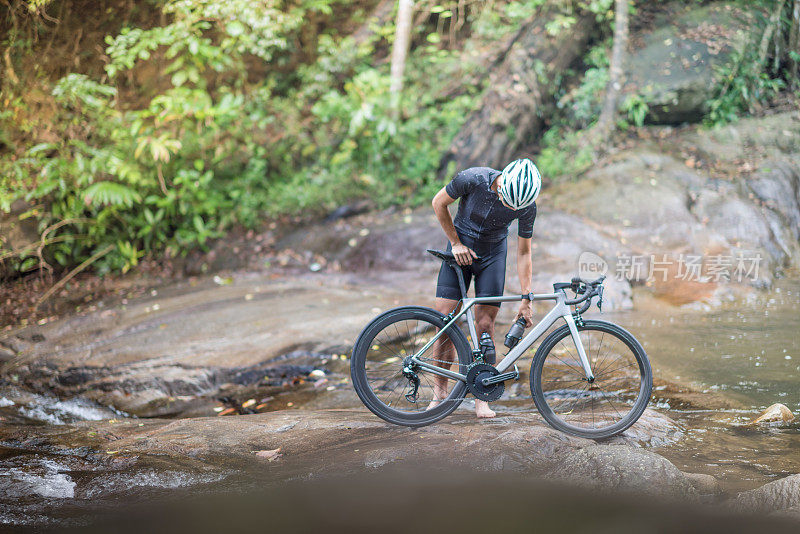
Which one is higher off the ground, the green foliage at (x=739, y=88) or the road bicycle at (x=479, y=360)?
the green foliage at (x=739, y=88)

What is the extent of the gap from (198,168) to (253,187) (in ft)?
4.82

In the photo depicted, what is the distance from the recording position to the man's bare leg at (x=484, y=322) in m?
4.12

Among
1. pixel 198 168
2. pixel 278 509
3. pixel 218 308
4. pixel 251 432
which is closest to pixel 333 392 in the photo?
pixel 251 432

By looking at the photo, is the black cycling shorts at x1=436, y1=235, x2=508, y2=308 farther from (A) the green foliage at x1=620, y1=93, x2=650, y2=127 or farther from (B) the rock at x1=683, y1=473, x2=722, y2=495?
(A) the green foliage at x1=620, y1=93, x2=650, y2=127

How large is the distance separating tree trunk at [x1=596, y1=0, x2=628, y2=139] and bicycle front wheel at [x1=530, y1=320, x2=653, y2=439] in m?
7.13

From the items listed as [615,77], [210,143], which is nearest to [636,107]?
[615,77]

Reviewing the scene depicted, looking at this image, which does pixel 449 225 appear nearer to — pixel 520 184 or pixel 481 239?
pixel 481 239

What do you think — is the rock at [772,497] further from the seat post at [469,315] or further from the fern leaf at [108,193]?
the fern leaf at [108,193]

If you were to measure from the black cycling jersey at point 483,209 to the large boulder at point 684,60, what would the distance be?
A: 8.79 m

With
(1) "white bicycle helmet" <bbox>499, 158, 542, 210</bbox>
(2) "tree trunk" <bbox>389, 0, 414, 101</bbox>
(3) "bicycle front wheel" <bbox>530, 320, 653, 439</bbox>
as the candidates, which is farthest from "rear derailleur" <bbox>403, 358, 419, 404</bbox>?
(2) "tree trunk" <bbox>389, 0, 414, 101</bbox>

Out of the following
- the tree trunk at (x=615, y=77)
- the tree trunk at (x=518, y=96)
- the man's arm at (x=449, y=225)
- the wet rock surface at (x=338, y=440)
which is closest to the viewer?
the wet rock surface at (x=338, y=440)

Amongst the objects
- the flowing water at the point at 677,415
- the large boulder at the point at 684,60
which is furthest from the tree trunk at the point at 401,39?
the flowing water at the point at 677,415

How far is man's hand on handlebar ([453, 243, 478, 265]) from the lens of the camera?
3984mm

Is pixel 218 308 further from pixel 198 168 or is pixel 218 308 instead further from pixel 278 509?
pixel 278 509
